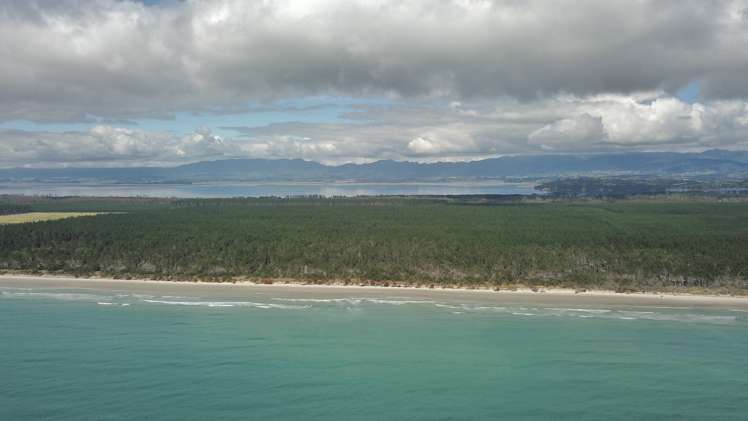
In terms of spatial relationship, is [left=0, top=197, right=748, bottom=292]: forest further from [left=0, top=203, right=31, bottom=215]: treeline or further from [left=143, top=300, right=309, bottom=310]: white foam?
[left=0, top=203, right=31, bottom=215]: treeline

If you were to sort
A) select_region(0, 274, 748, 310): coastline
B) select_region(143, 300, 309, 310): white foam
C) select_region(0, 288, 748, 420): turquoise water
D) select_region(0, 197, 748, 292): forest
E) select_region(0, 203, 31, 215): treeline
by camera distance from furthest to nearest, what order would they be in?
select_region(0, 203, 31, 215): treeline, select_region(0, 197, 748, 292): forest, select_region(0, 274, 748, 310): coastline, select_region(143, 300, 309, 310): white foam, select_region(0, 288, 748, 420): turquoise water

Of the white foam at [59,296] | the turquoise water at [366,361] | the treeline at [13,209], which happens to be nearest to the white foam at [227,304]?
the turquoise water at [366,361]

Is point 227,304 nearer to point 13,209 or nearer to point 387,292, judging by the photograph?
point 387,292

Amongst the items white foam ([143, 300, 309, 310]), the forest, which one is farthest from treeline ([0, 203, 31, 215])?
white foam ([143, 300, 309, 310])

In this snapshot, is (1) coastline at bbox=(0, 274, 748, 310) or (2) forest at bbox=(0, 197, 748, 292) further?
(2) forest at bbox=(0, 197, 748, 292)

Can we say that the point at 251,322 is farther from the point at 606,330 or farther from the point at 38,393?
the point at 606,330

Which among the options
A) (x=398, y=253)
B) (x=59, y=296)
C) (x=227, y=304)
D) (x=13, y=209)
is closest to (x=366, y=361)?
(x=227, y=304)

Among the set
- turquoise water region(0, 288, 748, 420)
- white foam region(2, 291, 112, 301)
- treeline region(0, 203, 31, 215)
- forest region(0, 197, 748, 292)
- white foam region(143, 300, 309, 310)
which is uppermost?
treeline region(0, 203, 31, 215)
